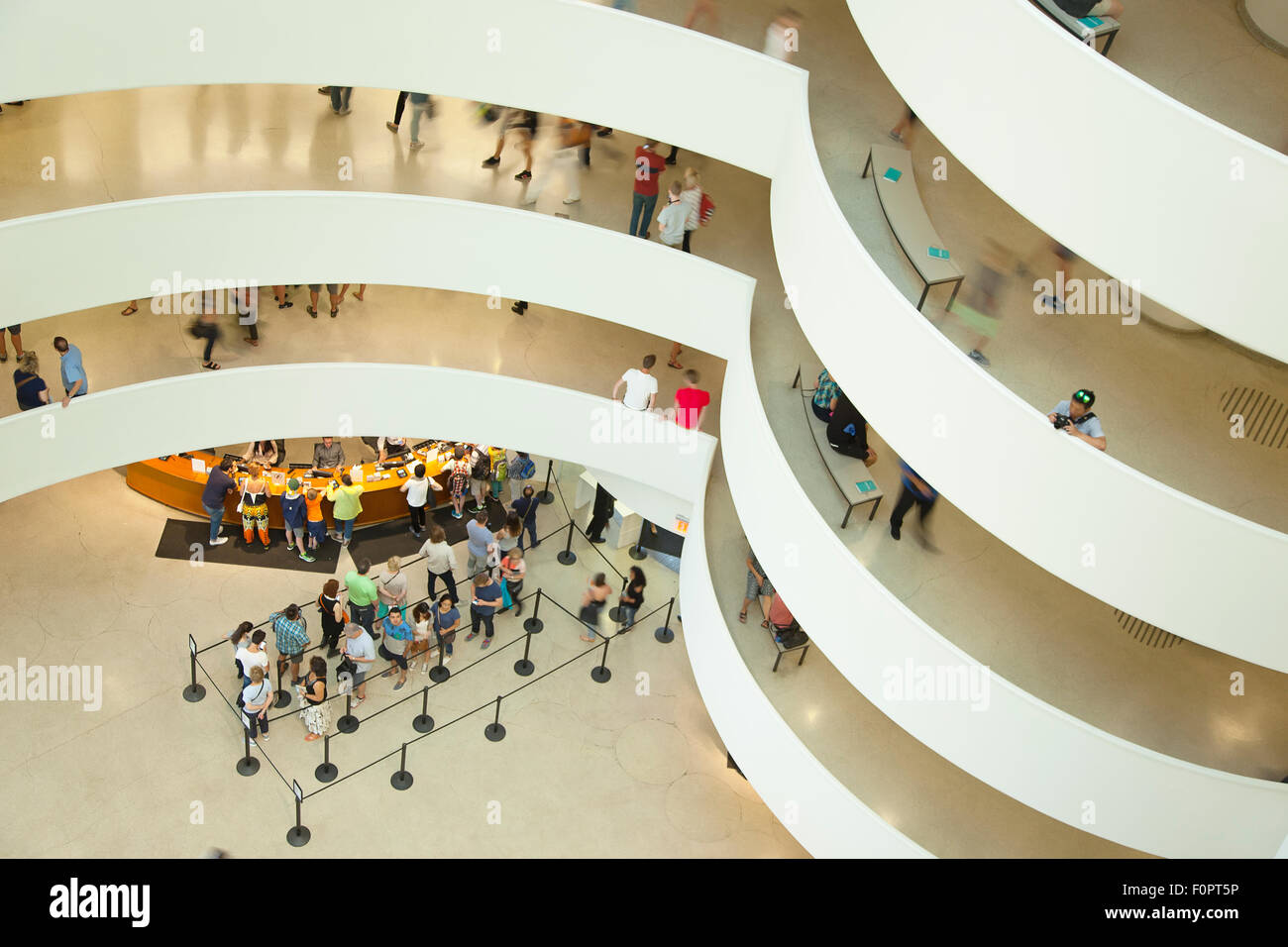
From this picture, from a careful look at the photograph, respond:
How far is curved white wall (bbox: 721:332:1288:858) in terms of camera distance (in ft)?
35.1

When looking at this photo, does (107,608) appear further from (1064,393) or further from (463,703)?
(1064,393)

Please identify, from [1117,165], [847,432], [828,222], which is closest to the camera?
[1117,165]

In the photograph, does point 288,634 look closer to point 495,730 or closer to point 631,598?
point 495,730

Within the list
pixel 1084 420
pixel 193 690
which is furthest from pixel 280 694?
pixel 1084 420

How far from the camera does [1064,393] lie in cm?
1160

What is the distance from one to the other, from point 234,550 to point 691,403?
24.9ft

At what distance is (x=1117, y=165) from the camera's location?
8.97 m

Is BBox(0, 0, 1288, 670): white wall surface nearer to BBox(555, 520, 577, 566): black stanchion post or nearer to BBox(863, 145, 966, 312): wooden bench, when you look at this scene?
BBox(863, 145, 966, 312): wooden bench

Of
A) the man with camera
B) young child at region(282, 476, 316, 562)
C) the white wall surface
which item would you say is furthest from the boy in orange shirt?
the man with camera

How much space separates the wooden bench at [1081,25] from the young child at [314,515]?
1211 cm

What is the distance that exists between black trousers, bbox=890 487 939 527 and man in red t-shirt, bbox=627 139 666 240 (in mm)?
5058

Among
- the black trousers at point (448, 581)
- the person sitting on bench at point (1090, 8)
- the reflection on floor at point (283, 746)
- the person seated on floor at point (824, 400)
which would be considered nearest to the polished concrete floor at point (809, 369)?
the reflection on floor at point (283, 746)
